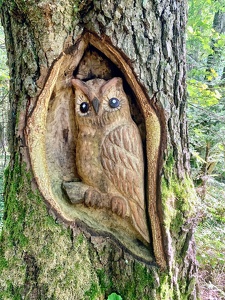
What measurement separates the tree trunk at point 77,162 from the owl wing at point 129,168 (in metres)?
0.04

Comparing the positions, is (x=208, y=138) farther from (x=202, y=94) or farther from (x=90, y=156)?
(x=90, y=156)

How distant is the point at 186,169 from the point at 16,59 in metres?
A: 1.31

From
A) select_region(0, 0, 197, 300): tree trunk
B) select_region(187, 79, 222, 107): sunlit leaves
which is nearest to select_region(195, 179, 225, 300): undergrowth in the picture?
select_region(0, 0, 197, 300): tree trunk

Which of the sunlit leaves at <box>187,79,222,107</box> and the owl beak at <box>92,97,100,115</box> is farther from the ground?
the sunlit leaves at <box>187,79,222,107</box>

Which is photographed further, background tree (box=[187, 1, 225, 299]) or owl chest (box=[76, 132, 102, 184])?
background tree (box=[187, 1, 225, 299])

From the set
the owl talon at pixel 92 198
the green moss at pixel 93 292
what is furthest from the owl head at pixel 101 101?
the green moss at pixel 93 292

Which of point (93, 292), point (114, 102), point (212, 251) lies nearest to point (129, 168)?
point (114, 102)

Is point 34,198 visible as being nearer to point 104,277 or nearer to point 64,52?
point 104,277

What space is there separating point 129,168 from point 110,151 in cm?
16

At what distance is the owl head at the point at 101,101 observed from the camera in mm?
1704

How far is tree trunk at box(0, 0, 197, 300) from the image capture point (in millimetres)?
1593

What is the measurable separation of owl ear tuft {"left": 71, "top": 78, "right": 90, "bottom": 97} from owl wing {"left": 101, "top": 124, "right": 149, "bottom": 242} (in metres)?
0.30

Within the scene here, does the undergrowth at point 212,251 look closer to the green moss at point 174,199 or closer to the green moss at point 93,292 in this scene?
the green moss at point 174,199

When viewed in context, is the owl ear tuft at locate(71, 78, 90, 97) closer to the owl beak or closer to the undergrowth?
the owl beak
